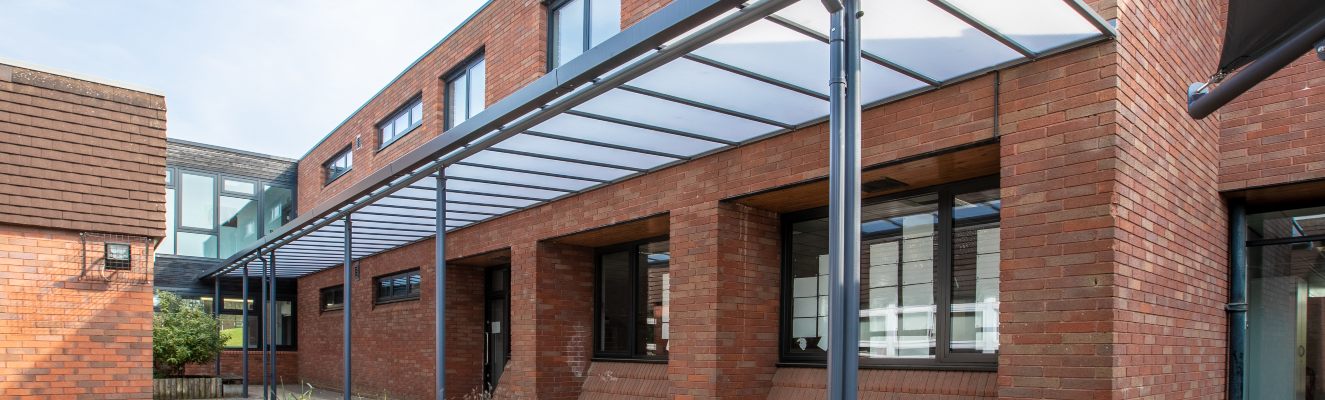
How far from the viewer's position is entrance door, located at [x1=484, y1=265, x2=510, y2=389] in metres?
14.6

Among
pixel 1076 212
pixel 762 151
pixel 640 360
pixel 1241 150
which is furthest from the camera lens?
pixel 640 360

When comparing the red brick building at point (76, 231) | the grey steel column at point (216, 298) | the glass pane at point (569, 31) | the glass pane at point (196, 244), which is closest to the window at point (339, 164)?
the grey steel column at point (216, 298)

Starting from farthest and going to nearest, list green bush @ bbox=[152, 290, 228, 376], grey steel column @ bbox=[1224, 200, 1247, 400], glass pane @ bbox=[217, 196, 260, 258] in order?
glass pane @ bbox=[217, 196, 260, 258], green bush @ bbox=[152, 290, 228, 376], grey steel column @ bbox=[1224, 200, 1247, 400]

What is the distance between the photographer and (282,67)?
46094mm

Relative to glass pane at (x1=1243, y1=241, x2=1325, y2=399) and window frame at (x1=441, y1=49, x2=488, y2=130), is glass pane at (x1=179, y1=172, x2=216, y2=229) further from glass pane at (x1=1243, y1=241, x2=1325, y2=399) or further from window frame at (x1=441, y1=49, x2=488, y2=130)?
glass pane at (x1=1243, y1=241, x2=1325, y2=399)

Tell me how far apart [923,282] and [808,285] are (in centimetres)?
140

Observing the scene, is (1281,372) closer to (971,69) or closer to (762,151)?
(971,69)

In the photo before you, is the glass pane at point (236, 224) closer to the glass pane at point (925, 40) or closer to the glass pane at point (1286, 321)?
the glass pane at point (925, 40)

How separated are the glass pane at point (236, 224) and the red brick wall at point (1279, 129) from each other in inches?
842

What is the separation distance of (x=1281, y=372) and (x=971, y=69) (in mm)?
3374

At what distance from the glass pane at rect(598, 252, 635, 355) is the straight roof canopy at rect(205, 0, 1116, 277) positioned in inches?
80.3

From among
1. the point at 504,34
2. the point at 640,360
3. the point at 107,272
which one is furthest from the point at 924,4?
the point at 504,34

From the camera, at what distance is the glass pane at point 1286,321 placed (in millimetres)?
6645

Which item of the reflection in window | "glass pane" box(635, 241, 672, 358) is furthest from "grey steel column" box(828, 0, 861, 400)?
the reflection in window
